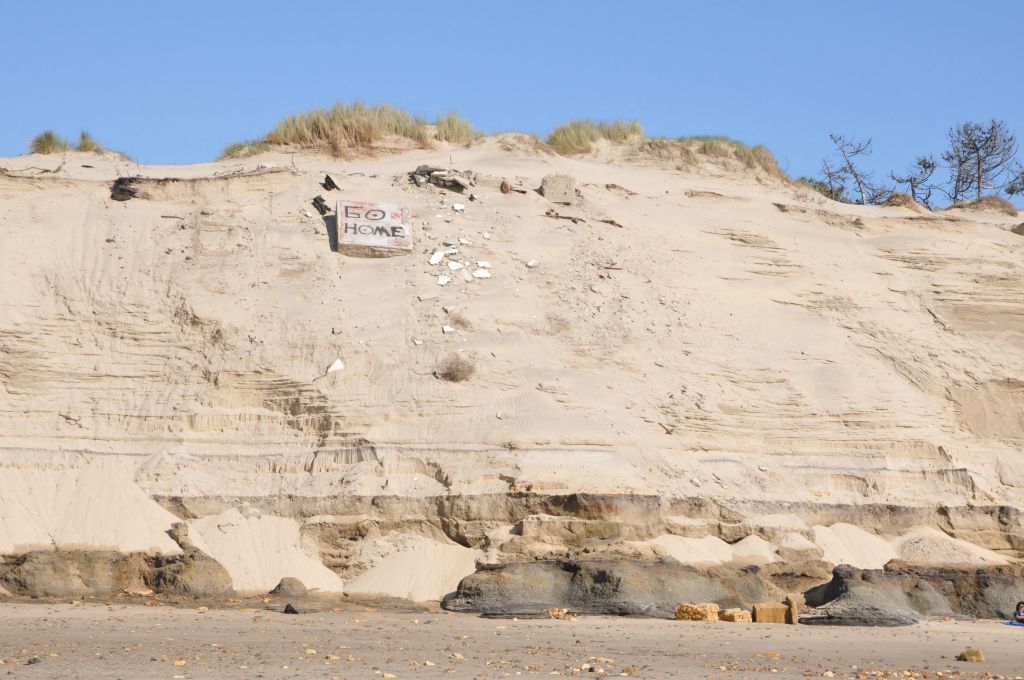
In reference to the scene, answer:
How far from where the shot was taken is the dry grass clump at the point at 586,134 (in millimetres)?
28984

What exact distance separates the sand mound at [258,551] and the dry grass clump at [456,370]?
3252 millimetres

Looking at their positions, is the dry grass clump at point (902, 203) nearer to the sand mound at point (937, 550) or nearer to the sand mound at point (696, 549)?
the sand mound at point (937, 550)

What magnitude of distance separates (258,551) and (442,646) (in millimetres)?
4817

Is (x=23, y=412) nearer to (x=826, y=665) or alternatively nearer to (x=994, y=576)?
(x=826, y=665)

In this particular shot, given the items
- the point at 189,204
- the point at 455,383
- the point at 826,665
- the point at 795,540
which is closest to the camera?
the point at 826,665

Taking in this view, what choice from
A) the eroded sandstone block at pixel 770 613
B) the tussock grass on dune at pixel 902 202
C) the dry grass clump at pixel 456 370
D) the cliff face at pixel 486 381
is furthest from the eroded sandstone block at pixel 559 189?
the eroded sandstone block at pixel 770 613

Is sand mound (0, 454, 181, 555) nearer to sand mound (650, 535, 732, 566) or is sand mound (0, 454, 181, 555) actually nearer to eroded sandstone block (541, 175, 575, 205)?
sand mound (650, 535, 732, 566)

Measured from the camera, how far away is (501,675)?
10.7 metres

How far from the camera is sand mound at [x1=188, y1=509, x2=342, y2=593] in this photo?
1638 cm

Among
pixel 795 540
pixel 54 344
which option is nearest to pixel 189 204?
pixel 54 344

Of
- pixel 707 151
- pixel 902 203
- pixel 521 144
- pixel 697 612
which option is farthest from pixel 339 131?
pixel 697 612

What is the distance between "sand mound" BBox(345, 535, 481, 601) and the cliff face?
0.22 feet

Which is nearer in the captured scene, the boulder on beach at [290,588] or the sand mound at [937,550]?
the boulder on beach at [290,588]

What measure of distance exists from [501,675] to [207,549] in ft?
22.6
